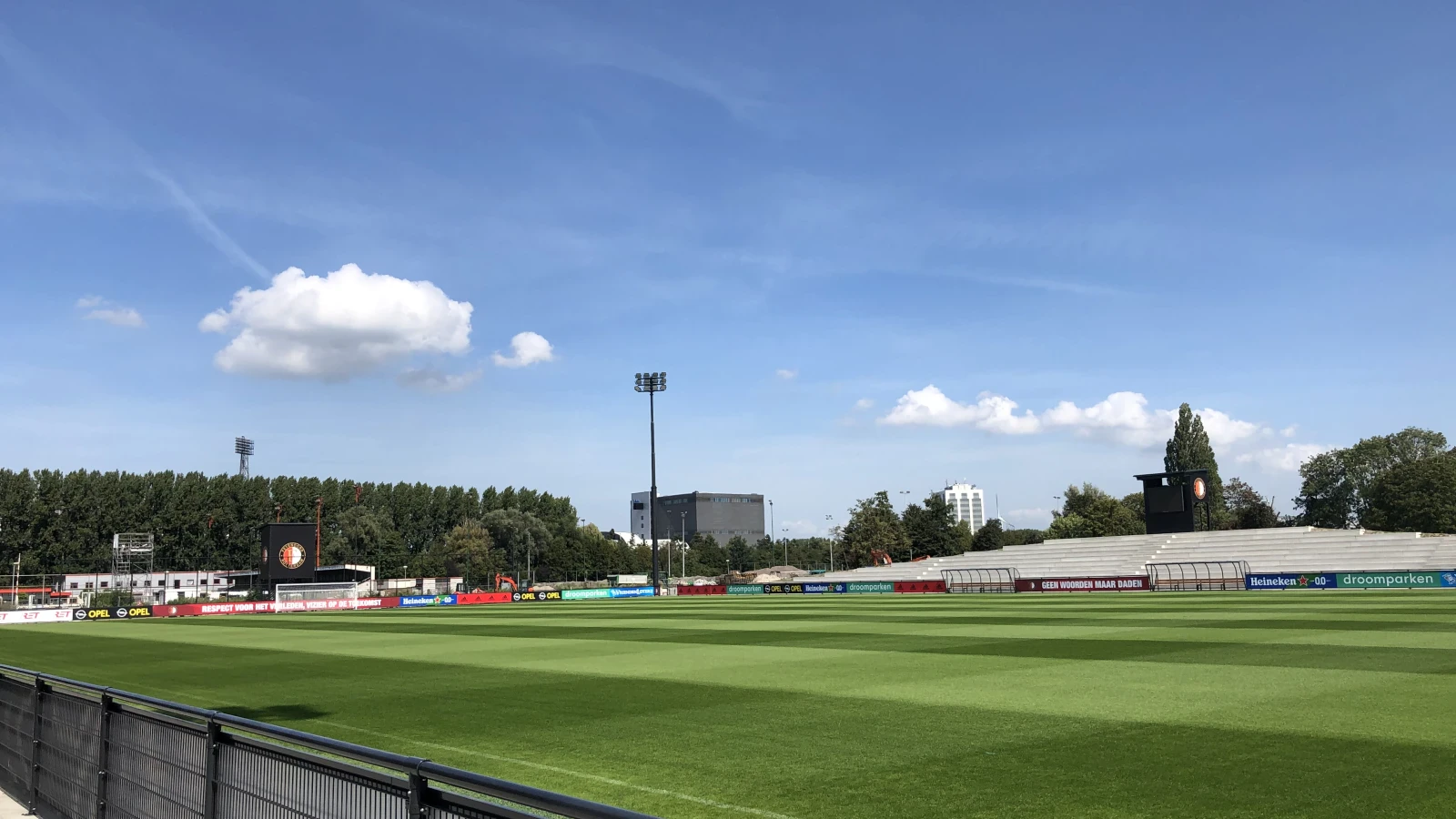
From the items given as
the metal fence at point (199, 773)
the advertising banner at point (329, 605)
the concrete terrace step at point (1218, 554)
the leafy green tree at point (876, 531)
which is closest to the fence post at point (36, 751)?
the metal fence at point (199, 773)

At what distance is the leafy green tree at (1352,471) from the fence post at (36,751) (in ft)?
503

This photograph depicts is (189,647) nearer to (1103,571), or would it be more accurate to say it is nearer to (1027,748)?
(1027,748)

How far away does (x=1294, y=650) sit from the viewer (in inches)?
810

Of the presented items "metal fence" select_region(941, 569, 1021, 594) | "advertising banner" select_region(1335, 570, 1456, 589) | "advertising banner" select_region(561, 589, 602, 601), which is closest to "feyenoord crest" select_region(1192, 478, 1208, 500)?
"metal fence" select_region(941, 569, 1021, 594)

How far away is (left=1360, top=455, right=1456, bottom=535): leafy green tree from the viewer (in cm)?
10712

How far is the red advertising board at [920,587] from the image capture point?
220ft

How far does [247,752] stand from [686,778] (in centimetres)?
Result: 479

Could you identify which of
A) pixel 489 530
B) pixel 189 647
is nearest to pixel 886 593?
pixel 189 647

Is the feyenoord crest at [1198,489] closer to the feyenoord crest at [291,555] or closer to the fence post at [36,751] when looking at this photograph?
the feyenoord crest at [291,555]

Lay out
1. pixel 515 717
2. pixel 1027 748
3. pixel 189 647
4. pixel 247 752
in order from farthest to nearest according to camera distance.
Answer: pixel 189 647 → pixel 515 717 → pixel 1027 748 → pixel 247 752

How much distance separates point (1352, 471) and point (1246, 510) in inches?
1102

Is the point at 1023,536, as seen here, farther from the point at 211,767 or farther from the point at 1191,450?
the point at 211,767

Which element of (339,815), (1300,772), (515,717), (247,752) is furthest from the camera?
(515,717)

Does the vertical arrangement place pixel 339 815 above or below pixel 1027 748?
above
